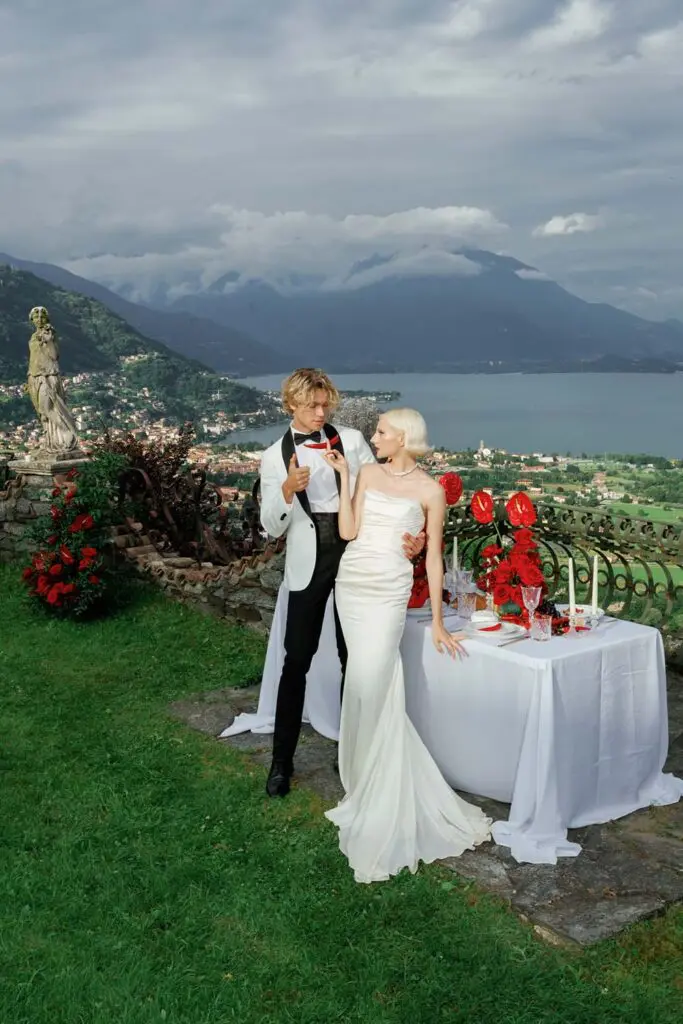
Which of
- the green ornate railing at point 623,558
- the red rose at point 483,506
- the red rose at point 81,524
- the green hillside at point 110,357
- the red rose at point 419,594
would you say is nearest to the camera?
the red rose at point 483,506

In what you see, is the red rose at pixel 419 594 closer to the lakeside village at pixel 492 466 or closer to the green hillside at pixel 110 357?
the lakeside village at pixel 492 466

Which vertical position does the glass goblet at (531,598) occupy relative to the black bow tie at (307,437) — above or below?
below

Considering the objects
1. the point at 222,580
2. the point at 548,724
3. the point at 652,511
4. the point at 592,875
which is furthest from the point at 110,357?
the point at 592,875

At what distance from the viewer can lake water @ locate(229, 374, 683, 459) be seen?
13.1 metres

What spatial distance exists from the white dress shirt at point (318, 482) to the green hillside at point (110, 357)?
1134 cm

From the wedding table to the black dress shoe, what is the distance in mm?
687

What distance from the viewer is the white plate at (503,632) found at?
4516mm

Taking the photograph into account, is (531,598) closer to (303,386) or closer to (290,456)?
(290,456)

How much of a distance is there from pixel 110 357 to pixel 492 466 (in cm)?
1271

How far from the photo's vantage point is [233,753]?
17.6 feet

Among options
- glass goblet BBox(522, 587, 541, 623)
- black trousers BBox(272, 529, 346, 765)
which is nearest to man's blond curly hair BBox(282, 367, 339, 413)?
black trousers BBox(272, 529, 346, 765)

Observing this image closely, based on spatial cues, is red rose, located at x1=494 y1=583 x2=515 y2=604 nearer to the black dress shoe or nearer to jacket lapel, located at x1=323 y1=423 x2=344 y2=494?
jacket lapel, located at x1=323 y1=423 x2=344 y2=494

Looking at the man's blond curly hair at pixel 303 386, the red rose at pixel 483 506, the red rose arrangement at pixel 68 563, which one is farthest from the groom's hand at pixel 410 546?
the red rose arrangement at pixel 68 563

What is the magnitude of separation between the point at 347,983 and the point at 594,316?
269ft
